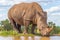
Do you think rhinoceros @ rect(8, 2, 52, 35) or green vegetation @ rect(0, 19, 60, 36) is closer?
rhinoceros @ rect(8, 2, 52, 35)

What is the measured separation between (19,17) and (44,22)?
1.98 meters

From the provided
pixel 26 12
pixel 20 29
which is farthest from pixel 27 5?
pixel 20 29

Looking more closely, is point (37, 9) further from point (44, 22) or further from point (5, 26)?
point (5, 26)

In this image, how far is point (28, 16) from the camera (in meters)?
21.2

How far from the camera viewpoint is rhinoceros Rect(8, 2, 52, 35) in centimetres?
2056

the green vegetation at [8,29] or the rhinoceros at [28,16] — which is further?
the green vegetation at [8,29]

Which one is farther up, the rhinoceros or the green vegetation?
the rhinoceros

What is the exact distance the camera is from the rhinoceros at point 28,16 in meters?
20.6

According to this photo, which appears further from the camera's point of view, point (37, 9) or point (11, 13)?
point (11, 13)

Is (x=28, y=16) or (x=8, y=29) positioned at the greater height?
(x=28, y=16)

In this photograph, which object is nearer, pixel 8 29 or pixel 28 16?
pixel 28 16

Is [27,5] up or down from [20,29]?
up

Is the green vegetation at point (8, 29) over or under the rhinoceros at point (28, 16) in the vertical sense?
under

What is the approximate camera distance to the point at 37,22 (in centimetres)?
2088
